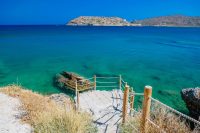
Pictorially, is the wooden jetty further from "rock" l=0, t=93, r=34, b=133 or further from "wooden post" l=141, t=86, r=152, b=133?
"wooden post" l=141, t=86, r=152, b=133

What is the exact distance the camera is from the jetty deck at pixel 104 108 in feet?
34.1

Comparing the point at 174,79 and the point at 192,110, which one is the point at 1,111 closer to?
the point at 192,110

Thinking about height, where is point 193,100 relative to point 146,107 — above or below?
below

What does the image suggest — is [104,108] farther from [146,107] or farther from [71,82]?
[71,82]

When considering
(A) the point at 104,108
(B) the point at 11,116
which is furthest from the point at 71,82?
(B) the point at 11,116

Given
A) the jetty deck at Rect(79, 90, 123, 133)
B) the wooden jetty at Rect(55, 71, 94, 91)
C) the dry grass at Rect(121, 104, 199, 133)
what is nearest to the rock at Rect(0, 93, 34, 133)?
the jetty deck at Rect(79, 90, 123, 133)

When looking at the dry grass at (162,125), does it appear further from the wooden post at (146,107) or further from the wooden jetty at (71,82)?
the wooden jetty at (71,82)

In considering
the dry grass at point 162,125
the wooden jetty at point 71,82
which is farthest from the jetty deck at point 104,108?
the wooden jetty at point 71,82

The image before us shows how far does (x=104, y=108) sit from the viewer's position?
13477 mm

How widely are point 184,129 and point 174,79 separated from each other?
74.7 feet

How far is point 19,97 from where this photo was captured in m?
13.1

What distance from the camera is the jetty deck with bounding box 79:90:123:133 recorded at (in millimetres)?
10394

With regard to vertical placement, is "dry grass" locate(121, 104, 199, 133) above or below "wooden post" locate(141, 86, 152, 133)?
below

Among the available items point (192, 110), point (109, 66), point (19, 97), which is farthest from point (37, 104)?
point (109, 66)
